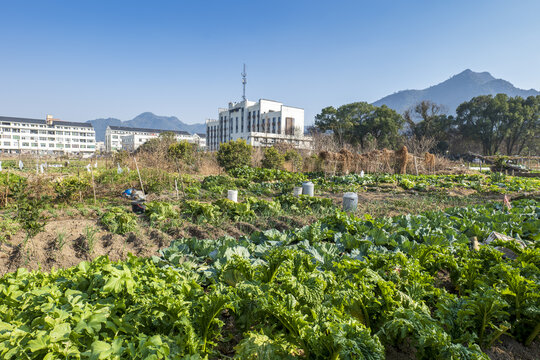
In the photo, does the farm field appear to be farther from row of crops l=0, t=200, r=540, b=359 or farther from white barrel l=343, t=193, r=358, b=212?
white barrel l=343, t=193, r=358, b=212

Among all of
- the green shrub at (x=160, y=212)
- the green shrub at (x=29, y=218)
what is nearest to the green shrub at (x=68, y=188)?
the green shrub at (x=160, y=212)

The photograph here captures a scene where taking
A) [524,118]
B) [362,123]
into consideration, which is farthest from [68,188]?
[524,118]

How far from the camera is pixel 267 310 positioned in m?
2.10

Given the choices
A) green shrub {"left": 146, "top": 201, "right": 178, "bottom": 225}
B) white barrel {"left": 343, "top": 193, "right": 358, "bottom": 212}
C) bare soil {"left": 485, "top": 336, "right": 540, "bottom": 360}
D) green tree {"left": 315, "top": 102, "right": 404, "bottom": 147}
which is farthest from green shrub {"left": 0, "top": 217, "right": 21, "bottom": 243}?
green tree {"left": 315, "top": 102, "right": 404, "bottom": 147}

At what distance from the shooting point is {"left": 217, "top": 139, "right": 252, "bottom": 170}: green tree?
58.6 feet

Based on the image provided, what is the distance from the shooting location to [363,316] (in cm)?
248

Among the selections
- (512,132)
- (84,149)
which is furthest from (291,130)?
(84,149)

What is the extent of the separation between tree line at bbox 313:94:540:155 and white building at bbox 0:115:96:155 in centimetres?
7204

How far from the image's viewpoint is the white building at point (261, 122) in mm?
58281

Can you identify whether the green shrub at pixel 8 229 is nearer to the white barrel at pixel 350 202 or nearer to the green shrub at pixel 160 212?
the green shrub at pixel 160 212

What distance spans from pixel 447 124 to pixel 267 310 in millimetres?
52259

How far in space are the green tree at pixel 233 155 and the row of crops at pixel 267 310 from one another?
1455cm

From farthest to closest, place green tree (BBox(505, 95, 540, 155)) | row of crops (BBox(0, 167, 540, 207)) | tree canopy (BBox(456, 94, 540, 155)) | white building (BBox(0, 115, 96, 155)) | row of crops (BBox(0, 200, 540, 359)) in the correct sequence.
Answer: white building (BBox(0, 115, 96, 155)), tree canopy (BBox(456, 94, 540, 155)), green tree (BBox(505, 95, 540, 155)), row of crops (BBox(0, 167, 540, 207)), row of crops (BBox(0, 200, 540, 359))

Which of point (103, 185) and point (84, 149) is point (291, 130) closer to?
point (103, 185)
